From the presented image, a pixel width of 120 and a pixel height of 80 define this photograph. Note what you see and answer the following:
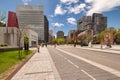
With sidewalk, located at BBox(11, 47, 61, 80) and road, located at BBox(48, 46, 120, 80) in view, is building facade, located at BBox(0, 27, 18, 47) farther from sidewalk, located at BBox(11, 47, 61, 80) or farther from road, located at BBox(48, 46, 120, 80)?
sidewalk, located at BBox(11, 47, 61, 80)

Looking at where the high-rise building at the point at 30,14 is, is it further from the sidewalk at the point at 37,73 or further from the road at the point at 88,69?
the sidewalk at the point at 37,73

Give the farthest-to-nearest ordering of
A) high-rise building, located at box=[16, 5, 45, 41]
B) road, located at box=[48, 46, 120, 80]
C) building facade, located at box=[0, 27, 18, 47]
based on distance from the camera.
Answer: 1. high-rise building, located at box=[16, 5, 45, 41]
2. building facade, located at box=[0, 27, 18, 47]
3. road, located at box=[48, 46, 120, 80]

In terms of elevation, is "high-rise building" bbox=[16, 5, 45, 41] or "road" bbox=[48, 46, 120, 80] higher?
"high-rise building" bbox=[16, 5, 45, 41]

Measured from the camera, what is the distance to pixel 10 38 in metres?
67.6

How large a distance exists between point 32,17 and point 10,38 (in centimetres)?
9002

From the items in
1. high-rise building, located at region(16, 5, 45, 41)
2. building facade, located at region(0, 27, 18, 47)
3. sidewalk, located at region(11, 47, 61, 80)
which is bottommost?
sidewalk, located at region(11, 47, 61, 80)

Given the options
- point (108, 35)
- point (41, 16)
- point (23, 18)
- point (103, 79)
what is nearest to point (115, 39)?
point (108, 35)

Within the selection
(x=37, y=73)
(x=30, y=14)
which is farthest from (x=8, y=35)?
(x=30, y=14)

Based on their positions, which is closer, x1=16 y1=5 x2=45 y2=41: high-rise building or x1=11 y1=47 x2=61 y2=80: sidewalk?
x1=11 y1=47 x2=61 y2=80: sidewalk

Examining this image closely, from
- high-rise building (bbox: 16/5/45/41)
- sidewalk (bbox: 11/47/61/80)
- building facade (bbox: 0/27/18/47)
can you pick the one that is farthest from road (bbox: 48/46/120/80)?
high-rise building (bbox: 16/5/45/41)

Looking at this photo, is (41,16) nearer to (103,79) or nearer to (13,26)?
(13,26)

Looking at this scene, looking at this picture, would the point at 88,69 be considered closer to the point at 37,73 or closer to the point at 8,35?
the point at 37,73

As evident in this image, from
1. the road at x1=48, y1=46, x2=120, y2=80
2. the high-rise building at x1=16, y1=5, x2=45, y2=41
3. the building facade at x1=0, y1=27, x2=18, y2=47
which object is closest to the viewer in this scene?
the road at x1=48, y1=46, x2=120, y2=80

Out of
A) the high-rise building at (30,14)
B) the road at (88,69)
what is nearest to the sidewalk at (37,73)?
the road at (88,69)
